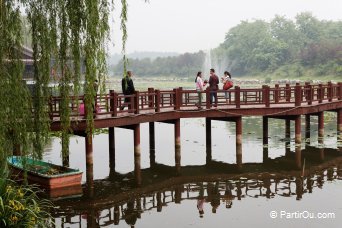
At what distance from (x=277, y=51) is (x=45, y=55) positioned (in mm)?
83977

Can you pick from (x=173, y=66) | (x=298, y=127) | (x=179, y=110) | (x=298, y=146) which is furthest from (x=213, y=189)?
(x=173, y=66)

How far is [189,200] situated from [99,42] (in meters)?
7.59

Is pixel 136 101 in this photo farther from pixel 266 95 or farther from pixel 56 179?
pixel 266 95

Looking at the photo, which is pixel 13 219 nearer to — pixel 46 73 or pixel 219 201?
pixel 46 73

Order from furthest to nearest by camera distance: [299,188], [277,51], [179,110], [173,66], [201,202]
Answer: [173,66]
[277,51]
[179,110]
[299,188]
[201,202]

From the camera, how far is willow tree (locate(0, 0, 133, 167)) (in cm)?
1111

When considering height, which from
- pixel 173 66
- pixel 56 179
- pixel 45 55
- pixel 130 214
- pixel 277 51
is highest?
pixel 277 51

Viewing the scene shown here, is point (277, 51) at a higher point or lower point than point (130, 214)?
higher

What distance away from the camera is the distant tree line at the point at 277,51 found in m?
81.1

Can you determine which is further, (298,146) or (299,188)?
(298,146)

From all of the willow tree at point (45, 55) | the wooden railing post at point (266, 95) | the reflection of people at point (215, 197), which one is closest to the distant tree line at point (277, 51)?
the wooden railing post at point (266, 95)

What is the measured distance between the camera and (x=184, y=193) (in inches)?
733

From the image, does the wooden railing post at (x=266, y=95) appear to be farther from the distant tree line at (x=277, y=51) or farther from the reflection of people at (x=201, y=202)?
the distant tree line at (x=277, y=51)

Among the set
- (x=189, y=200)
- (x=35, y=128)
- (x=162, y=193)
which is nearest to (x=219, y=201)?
(x=189, y=200)
